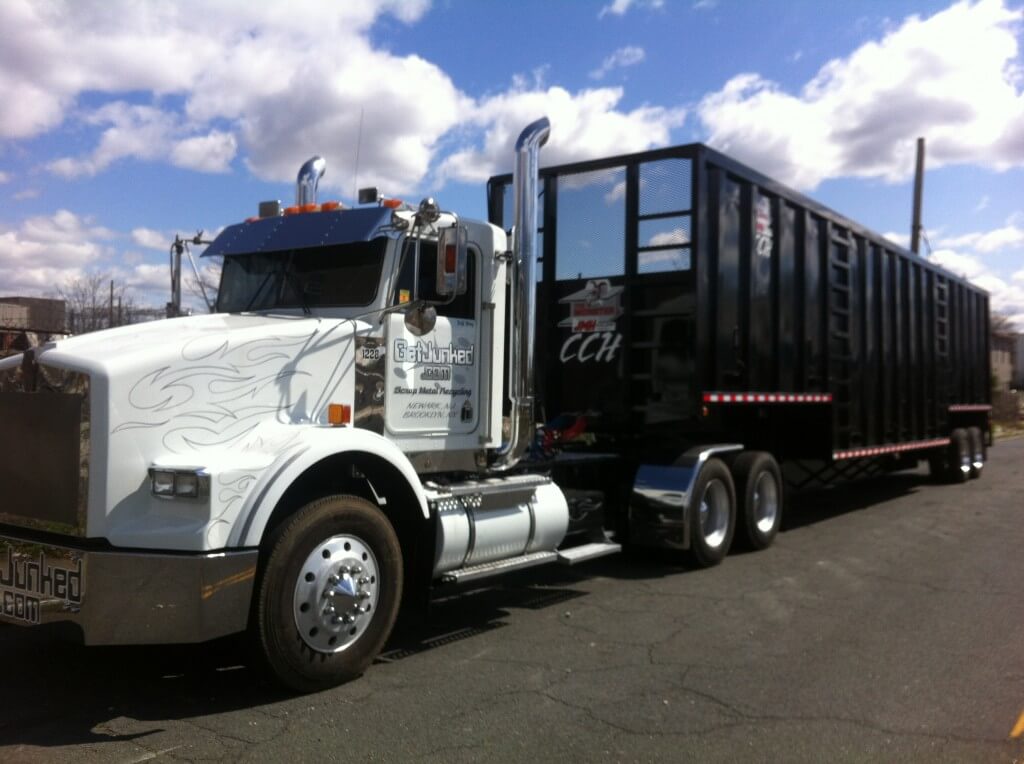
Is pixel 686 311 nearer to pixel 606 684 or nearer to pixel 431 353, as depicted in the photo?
pixel 431 353

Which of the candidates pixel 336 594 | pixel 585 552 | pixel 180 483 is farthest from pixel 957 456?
pixel 180 483

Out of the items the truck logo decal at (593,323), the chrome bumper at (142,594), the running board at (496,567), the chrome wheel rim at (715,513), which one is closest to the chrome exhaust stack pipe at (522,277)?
the running board at (496,567)

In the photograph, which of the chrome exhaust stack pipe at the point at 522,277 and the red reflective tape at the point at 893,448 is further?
the red reflective tape at the point at 893,448

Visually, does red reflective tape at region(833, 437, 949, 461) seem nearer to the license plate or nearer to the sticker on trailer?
the sticker on trailer

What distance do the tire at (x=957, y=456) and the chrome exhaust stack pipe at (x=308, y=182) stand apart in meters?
12.6

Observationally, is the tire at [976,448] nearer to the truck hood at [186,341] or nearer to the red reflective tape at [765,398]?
the red reflective tape at [765,398]

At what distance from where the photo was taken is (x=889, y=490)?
14805mm

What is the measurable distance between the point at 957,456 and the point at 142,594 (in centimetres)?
1472

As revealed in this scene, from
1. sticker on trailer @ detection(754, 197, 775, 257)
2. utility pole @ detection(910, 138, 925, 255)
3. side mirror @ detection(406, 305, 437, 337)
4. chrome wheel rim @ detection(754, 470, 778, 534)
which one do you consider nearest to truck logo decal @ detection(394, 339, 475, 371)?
side mirror @ detection(406, 305, 437, 337)

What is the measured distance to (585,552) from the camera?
6852 mm

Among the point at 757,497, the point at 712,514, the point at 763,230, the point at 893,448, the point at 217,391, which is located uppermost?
the point at 763,230

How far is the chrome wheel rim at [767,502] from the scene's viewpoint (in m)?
9.07

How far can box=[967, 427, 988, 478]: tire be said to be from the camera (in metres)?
16.2

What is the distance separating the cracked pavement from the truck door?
1.42m
